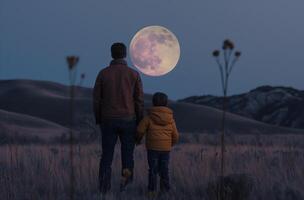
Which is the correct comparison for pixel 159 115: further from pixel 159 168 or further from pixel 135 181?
pixel 135 181

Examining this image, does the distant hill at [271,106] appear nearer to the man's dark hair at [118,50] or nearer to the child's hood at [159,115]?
the child's hood at [159,115]

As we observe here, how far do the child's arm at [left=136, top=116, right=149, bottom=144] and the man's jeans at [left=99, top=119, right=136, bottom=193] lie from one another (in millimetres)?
53

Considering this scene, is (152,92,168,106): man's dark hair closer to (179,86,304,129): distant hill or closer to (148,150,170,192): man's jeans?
(148,150,170,192): man's jeans

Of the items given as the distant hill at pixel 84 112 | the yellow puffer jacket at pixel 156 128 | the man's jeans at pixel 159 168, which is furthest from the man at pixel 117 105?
the distant hill at pixel 84 112

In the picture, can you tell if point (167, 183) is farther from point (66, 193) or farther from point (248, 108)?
point (248, 108)

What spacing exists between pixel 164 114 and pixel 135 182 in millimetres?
1290

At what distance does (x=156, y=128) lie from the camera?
8.93 metres

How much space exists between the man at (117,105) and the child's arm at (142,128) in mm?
55

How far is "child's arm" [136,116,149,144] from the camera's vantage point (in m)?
8.86

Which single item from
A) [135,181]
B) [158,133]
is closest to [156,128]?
[158,133]

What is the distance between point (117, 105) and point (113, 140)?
0.43 m

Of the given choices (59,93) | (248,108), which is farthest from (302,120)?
(59,93)

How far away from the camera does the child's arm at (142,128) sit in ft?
29.1

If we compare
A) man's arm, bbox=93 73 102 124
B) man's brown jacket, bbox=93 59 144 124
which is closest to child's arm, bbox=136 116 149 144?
man's brown jacket, bbox=93 59 144 124
